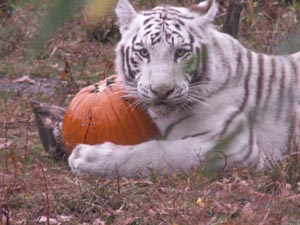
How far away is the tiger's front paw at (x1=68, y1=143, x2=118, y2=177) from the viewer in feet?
14.5

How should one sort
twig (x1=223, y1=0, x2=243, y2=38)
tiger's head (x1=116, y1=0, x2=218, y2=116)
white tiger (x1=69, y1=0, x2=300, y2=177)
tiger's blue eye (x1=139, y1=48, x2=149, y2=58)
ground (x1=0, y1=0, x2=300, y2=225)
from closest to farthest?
ground (x1=0, y1=0, x2=300, y2=225)
tiger's head (x1=116, y1=0, x2=218, y2=116)
white tiger (x1=69, y1=0, x2=300, y2=177)
tiger's blue eye (x1=139, y1=48, x2=149, y2=58)
twig (x1=223, y1=0, x2=243, y2=38)

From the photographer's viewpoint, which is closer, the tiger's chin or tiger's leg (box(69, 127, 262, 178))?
tiger's leg (box(69, 127, 262, 178))

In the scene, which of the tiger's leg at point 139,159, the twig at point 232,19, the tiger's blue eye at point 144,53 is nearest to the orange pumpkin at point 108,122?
the tiger's leg at point 139,159

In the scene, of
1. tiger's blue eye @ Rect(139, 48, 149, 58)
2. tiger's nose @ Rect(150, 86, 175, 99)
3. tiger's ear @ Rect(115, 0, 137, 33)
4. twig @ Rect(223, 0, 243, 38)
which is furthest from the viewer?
twig @ Rect(223, 0, 243, 38)

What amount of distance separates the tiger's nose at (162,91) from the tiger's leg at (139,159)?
1.30ft

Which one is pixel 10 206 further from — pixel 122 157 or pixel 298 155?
pixel 298 155

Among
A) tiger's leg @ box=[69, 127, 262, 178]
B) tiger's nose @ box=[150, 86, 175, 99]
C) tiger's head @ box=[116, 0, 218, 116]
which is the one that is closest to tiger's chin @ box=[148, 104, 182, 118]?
tiger's head @ box=[116, 0, 218, 116]

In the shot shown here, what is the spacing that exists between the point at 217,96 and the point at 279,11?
4673 millimetres

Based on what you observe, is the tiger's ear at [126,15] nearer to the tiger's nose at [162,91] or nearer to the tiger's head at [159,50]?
the tiger's head at [159,50]

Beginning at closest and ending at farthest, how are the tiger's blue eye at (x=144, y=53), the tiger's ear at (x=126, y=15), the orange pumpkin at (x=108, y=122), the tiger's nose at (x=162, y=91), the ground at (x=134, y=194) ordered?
the ground at (x=134, y=194) < the tiger's nose at (x=162, y=91) < the tiger's blue eye at (x=144, y=53) < the orange pumpkin at (x=108, y=122) < the tiger's ear at (x=126, y=15)

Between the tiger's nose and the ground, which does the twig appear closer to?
the ground

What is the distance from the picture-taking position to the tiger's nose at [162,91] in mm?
4102

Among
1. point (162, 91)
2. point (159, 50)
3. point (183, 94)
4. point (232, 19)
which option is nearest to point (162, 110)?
point (183, 94)

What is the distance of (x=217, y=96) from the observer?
4727 millimetres
